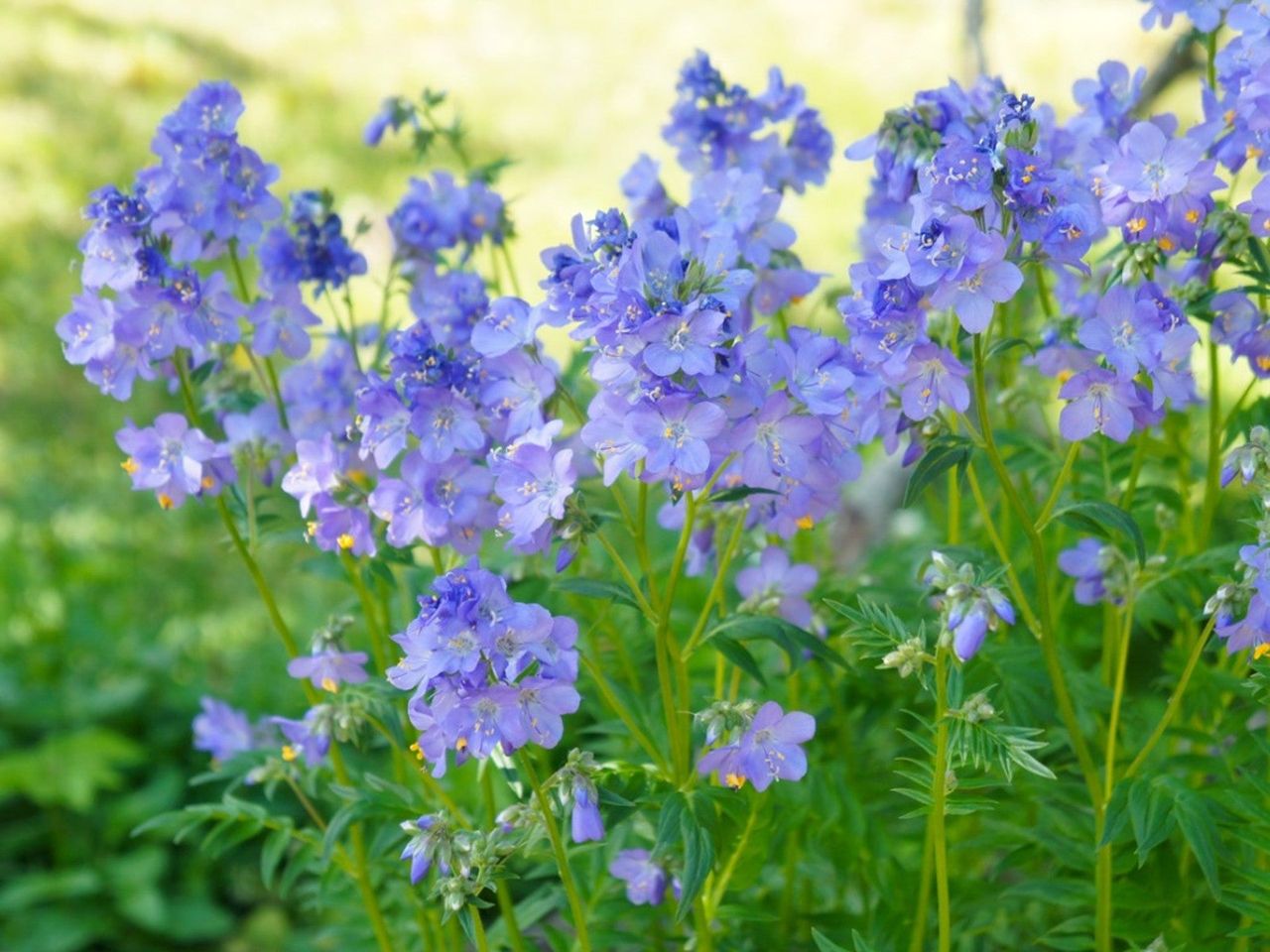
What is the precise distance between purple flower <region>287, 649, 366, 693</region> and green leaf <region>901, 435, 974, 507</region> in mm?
870

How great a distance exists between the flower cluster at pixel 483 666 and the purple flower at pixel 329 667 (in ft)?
1.58

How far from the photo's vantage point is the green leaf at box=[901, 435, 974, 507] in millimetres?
1796

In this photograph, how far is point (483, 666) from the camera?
1.67 meters

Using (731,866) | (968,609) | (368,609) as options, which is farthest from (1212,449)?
(368,609)

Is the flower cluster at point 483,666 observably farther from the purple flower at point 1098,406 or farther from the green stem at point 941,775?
the purple flower at point 1098,406

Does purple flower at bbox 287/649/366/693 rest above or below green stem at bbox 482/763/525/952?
above

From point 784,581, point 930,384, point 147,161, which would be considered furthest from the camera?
point 147,161

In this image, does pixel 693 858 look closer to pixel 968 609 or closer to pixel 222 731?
pixel 968 609

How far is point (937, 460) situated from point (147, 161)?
594cm

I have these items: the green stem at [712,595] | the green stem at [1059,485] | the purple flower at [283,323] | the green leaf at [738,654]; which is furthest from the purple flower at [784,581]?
the purple flower at [283,323]

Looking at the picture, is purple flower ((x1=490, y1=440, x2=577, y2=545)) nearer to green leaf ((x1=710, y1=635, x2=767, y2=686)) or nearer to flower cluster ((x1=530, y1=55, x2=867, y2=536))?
flower cluster ((x1=530, y1=55, x2=867, y2=536))

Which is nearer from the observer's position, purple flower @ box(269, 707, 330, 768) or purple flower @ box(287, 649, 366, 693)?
purple flower @ box(269, 707, 330, 768)

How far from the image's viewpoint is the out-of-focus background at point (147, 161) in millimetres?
3775

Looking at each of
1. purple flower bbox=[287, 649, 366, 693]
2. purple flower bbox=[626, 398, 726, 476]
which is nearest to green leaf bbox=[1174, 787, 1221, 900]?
purple flower bbox=[626, 398, 726, 476]
